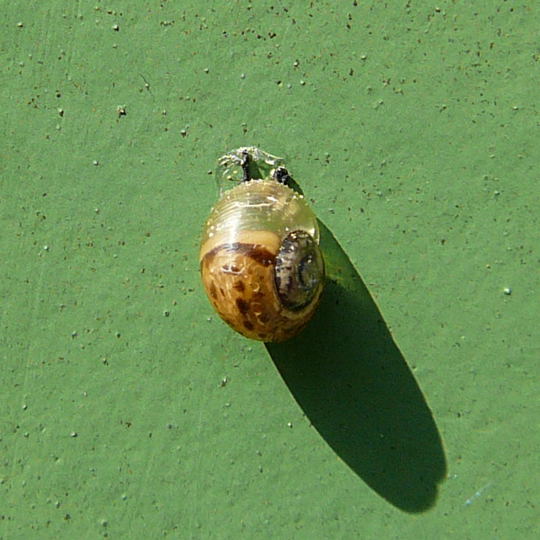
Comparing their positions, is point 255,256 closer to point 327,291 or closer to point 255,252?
point 255,252

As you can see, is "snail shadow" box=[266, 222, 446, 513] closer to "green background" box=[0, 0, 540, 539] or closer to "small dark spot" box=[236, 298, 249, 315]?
"green background" box=[0, 0, 540, 539]

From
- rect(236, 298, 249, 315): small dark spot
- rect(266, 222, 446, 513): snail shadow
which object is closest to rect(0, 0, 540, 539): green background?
rect(266, 222, 446, 513): snail shadow

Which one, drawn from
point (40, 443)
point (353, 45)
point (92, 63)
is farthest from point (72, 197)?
point (353, 45)

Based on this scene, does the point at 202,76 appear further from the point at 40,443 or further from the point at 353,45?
the point at 40,443

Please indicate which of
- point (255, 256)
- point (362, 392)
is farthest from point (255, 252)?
point (362, 392)

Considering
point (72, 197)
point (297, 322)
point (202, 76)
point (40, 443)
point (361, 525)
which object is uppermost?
point (202, 76)

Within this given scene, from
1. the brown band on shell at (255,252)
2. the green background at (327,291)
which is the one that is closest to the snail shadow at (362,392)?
the green background at (327,291)
